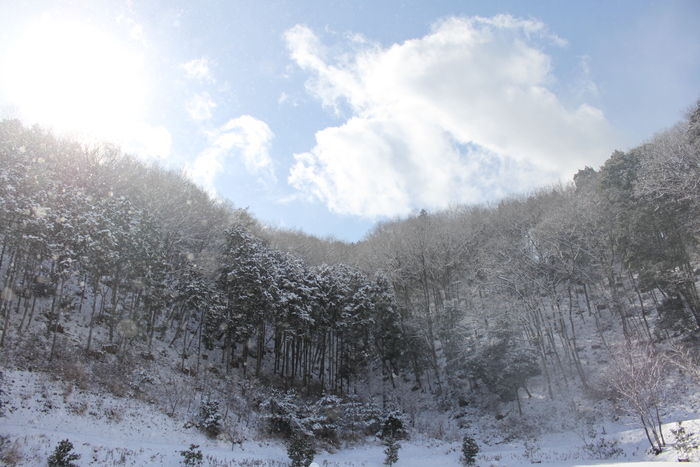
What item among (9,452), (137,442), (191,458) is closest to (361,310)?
(191,458)

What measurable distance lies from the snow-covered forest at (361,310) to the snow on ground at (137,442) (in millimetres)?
672

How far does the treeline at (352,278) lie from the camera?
22797 mm

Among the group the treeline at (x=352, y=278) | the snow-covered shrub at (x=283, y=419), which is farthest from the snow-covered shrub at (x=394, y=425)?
the treeline at (x=352, y=278)

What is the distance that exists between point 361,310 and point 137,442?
73.2ft

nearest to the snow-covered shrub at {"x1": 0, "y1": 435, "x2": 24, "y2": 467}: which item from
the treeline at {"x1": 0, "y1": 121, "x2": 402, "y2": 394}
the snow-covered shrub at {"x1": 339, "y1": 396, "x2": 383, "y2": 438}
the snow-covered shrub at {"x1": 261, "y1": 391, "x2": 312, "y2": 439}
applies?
the treeline at {"x1": 0, "y1": 121, "x2": 402, "y2": 394}

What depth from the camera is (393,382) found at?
37.2 meters

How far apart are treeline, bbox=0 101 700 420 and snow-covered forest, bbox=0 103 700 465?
177 millimetres

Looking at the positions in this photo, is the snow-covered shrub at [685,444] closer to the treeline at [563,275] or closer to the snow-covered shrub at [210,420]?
the treeline at [563,275]

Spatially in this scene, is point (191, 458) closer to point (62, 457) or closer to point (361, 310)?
point (62, 457)

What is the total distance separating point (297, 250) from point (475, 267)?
22836 millimetres

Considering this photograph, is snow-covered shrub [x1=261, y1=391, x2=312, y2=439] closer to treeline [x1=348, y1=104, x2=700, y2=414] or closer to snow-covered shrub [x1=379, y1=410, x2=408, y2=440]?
snow-covered shrub [x1=379, y1=410, x2=408, y2=440]

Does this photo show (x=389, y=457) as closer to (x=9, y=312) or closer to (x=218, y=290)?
(x=218, y=290)

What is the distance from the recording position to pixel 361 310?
1409 inches

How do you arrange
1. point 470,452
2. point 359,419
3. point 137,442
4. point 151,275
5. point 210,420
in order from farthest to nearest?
point 359,419 < point 151,275 < point 470,452 < point 210,420 < point 137,442
